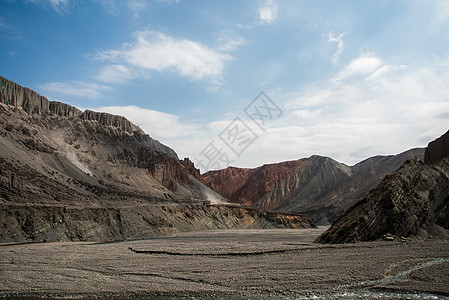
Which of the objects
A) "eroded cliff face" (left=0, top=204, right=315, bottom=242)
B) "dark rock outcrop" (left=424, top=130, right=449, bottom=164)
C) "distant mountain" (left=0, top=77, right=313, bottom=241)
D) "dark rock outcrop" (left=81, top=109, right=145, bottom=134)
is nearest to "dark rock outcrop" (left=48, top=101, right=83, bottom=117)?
"distant mountain" (left=0, top=77, right=313, bottom=241)

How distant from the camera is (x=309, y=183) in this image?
12950 cm

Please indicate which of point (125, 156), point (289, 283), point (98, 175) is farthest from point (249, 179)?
A: point (289, 283)

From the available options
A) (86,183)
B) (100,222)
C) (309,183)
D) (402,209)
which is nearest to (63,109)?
(86,183)

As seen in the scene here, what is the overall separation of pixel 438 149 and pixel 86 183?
4744cm

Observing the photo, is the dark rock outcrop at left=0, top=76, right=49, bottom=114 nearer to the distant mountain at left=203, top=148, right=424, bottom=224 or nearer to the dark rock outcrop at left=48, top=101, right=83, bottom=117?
the dark rock outcrop at left=48, top=101, right=83, bottom=117

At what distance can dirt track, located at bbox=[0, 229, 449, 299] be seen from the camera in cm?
1011

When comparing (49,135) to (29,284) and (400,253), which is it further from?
(400,253)

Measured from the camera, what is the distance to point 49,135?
221 ft

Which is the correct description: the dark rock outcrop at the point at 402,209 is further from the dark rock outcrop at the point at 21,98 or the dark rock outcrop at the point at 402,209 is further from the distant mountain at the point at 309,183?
the distant mountain at the point at 309,183

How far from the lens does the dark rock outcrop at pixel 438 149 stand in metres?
25.3

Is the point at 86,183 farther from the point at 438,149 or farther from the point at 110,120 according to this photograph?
the point at 438,149

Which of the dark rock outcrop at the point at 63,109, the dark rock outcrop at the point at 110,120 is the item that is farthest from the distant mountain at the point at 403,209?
the dark rock outcrop at the point at 110,120

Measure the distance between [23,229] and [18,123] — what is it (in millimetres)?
36571

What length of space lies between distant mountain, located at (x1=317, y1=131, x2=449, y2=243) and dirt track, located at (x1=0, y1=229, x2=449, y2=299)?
175cm
